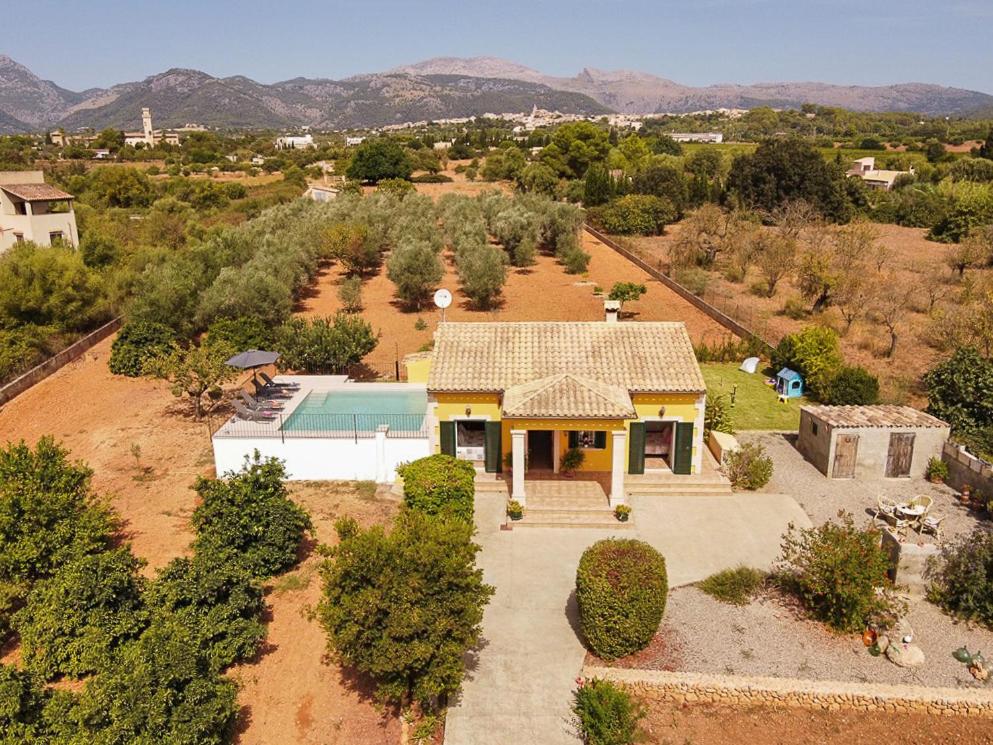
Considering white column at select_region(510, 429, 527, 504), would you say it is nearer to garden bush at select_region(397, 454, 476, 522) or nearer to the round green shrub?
garden bush at select_region(397, 454, 476, 522)

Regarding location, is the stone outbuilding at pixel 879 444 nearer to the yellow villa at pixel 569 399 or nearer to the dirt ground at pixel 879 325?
the yellow villa at pixel 569 399

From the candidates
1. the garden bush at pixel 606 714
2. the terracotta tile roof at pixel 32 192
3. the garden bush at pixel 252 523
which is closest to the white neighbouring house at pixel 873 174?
the terracotta tile roof at pixel 32 192

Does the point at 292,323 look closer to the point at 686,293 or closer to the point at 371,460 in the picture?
the point at 371,460

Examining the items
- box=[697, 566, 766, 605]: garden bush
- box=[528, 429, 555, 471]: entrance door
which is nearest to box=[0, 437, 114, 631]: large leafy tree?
box=[528, 429, 555, 471]: entrance door

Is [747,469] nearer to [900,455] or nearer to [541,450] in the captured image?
[900,455]

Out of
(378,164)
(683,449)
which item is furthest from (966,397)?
(378,164)

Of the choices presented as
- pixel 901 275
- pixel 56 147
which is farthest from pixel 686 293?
pixel 56 147
